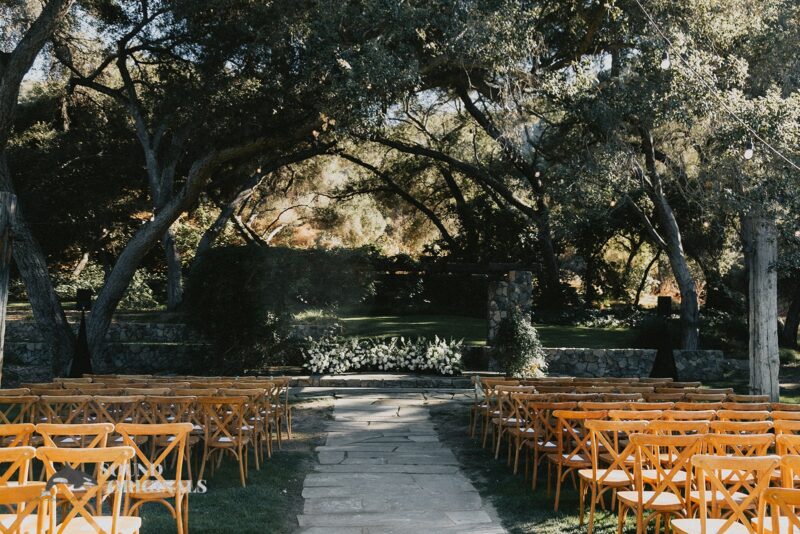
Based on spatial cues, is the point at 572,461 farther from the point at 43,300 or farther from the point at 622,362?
the point at 622,362

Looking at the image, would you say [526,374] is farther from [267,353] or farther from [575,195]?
[267,353]

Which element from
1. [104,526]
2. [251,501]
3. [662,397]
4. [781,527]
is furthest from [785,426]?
[104,526]

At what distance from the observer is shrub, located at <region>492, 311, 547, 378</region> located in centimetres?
1650

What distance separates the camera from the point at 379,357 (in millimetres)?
17578

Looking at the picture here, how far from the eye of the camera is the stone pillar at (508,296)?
58.6 feet

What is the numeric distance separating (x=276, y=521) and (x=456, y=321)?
1854cm

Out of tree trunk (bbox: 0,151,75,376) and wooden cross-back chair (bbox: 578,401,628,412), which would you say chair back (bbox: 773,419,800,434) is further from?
tree trunk (bbox: 0,151,75,376)

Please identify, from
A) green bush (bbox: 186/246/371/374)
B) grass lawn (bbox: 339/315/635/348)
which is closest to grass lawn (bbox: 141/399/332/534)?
green bush (bbox: 186/246/371/374)

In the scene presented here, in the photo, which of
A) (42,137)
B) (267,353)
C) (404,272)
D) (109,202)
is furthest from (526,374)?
(42,137)

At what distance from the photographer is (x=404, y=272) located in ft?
61.0

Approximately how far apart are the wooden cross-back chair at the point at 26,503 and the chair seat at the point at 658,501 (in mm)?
3752

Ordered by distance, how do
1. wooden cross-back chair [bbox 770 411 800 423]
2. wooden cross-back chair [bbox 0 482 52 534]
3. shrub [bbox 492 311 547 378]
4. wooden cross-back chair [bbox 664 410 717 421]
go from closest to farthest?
wooden cross-back chair [bbox 0 482 52 534]
wooden cross-back chair [bbox 664 410 717 421]
wooden cross-back chair [bbox 770 411 800 423]
shrub [bbox 492 311 547 378]

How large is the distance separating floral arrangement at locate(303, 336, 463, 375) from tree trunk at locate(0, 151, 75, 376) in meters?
4.80

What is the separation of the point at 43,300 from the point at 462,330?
11558 mm
